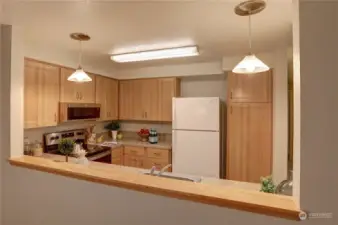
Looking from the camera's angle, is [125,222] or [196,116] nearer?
[125,222]

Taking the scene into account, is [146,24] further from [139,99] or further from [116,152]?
[116,152]

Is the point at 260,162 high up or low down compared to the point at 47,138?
down

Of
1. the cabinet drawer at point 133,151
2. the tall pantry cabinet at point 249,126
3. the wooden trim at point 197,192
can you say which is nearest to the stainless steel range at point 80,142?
the cabinet drawer at point 133,151

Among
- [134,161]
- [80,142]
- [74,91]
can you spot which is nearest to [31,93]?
[74,91]

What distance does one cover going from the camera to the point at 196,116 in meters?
3.25

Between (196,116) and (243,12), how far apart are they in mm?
1776

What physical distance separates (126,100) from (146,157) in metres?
1.20

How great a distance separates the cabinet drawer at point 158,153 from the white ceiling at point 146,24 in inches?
69.0

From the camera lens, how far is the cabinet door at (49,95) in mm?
2725

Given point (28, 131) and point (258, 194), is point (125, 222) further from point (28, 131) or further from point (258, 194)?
point (28, 131)

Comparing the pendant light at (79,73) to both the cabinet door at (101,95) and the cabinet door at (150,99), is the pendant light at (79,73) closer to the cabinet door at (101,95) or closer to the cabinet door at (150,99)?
the cabinet door at (101,95)

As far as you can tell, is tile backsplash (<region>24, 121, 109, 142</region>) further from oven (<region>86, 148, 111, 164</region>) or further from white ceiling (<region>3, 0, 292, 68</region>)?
white ceiling (<region>3, 0, 292, 68</region>)

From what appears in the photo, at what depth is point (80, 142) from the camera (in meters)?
3.67
